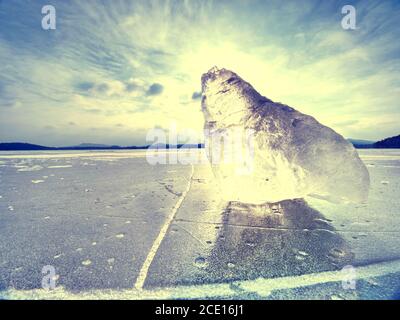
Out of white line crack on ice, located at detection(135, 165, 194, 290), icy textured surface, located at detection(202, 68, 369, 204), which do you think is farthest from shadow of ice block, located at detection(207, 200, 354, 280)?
white line crack on ice, located at detection(135, 165, 194, 290)

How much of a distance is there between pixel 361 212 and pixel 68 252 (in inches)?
174

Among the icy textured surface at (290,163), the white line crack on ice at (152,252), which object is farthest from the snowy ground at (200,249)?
the icy textured surface at (290,163)

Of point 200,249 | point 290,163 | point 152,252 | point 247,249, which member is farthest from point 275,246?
point 290,163

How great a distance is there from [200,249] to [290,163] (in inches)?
87.2

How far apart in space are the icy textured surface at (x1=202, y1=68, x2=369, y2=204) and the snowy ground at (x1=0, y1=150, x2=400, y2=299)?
299mm

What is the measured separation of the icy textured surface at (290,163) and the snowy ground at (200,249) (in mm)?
299

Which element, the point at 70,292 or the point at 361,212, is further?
the point at 361,212

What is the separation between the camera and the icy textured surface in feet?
11.9

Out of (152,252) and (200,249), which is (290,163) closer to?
(200,249)

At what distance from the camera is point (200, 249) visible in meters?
2.40

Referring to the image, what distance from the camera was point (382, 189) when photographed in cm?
508
